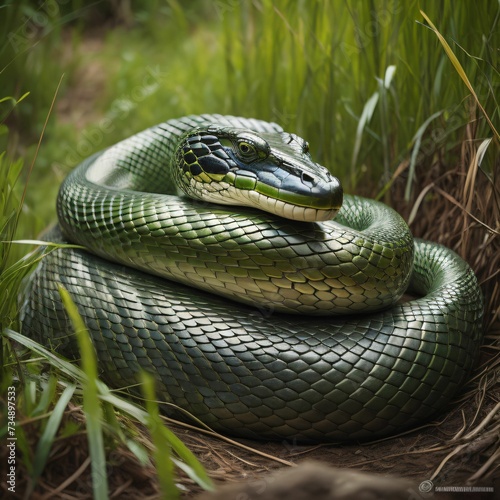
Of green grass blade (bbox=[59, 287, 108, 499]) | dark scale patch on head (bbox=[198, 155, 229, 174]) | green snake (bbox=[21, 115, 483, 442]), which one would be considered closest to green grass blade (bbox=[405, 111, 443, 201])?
green snake (bbox=[21, 115, 483, 442])

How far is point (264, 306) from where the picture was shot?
9.50 feet

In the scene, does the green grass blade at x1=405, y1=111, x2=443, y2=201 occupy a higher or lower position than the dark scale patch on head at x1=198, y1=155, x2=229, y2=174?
lower

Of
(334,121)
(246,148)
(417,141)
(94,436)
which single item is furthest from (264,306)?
(334,121)

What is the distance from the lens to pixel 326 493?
5.90 feet

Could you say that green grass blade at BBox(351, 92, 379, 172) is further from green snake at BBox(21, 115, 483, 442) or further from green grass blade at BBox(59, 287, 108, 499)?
green grass blade at BBox(59, 287, 108, 499)

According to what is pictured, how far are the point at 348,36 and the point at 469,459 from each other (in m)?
2.95

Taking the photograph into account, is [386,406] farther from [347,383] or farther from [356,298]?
[356,298]

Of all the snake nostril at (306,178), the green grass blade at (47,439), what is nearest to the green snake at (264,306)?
the snake nostril at (306,178)

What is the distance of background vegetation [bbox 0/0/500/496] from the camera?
95.6 inches

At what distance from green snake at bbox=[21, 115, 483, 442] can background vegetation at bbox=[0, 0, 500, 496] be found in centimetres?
29

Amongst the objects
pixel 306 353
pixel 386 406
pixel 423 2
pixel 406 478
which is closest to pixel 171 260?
pixel 306 353

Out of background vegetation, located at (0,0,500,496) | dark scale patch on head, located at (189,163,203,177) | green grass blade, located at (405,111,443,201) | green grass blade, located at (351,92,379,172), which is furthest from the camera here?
green grass blade, located at (351,92,379,172)

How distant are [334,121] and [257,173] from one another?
5.27ft

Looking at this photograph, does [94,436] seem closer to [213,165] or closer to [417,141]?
[213,165]
